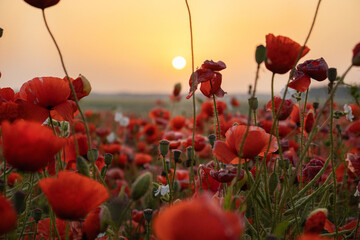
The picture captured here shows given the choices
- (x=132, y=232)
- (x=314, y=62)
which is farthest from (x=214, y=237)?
(x=132, y=232)

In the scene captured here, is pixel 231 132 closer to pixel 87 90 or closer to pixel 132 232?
pixel 87 90

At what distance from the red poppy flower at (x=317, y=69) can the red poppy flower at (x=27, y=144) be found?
80 centimetres

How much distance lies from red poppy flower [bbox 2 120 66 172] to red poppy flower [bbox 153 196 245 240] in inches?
11.9

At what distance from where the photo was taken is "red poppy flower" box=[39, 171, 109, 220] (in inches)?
22.8

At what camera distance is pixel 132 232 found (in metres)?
1.64

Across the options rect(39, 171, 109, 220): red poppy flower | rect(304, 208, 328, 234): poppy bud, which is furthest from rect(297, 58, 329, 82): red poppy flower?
rect(39, 171, 109, 220): red poppy flower

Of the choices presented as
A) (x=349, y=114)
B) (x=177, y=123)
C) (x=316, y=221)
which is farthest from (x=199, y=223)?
(x=177, y=123)

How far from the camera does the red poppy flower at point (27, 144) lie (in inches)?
22.7

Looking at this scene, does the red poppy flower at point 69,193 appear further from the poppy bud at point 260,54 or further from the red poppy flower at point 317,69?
the red poppy flower at point 317,69

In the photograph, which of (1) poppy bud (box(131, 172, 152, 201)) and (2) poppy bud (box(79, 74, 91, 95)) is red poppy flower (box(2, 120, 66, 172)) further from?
(2) poppy bud (box(79, 74, 91, 95))

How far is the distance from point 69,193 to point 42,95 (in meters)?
0.45

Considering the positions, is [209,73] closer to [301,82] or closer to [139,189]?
[301,82]

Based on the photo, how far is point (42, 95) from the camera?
94cm

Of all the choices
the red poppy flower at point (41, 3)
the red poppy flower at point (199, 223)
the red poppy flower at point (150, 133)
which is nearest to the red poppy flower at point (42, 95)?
the red poppy flower at point (41, 3)
